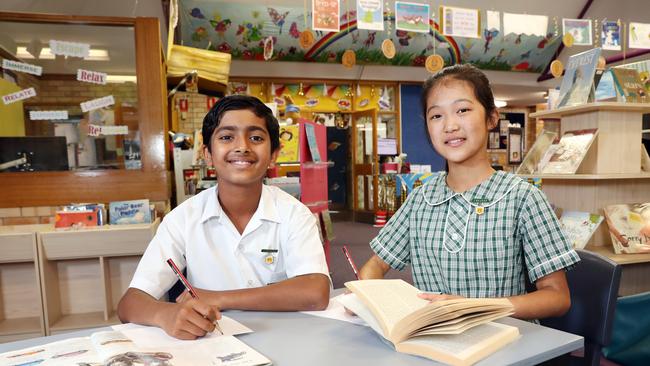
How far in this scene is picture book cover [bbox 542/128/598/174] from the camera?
8.05ft

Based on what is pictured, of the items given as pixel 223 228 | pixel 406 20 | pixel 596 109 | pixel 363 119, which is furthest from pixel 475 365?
pixel 363 119

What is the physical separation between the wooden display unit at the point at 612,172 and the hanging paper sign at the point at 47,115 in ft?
9.39

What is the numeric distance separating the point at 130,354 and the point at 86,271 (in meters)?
2.02

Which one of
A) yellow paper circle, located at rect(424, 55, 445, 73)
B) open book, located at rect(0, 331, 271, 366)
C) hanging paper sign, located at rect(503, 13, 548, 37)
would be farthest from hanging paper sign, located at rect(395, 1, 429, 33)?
open book, located at rect(0, 331, 271, 366)

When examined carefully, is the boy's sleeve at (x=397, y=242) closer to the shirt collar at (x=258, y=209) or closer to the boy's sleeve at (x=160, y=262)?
the shirt collar at (x=258, y=209)

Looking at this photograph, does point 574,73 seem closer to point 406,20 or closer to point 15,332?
point 406,20

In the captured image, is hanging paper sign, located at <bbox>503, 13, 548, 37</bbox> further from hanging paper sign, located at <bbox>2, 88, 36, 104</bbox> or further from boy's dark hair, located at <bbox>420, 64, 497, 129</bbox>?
hanging paper sign, located at <bbox>2, 88, 36, 104</bbox>

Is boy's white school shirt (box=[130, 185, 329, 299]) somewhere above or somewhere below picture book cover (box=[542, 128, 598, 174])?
below

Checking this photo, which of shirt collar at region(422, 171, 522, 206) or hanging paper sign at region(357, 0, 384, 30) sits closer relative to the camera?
shirt collar at region(422, 171, 522, 206)

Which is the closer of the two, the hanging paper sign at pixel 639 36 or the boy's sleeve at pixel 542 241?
the boy's sleeve at pixel 542 241

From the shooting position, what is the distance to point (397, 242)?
1378 millimetres

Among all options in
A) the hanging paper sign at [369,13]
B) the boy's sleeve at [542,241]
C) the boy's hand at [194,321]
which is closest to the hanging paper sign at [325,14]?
the hanging paper sign at [369,13]

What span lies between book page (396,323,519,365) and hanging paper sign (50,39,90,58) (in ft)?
8.48

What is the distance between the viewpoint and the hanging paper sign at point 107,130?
2.57m
